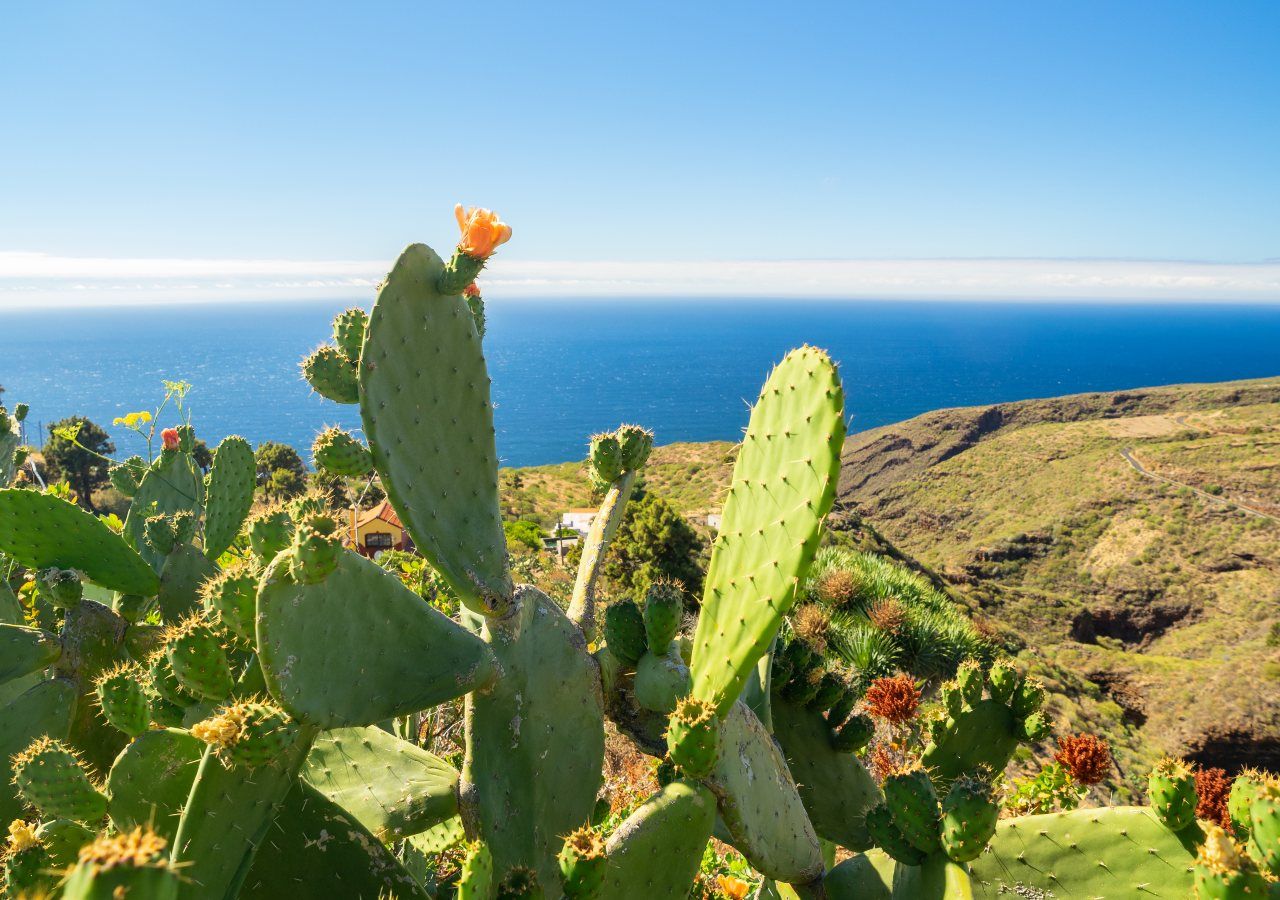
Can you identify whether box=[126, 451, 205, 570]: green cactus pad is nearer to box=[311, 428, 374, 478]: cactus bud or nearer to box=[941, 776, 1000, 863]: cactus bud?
box=[311, 428, 374, 478]: cactus bud

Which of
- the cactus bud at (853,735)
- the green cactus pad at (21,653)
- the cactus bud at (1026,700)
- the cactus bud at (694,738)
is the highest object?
the cactus bud at (694,738)

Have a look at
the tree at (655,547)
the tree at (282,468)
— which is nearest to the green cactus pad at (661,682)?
the tree at (655,547)

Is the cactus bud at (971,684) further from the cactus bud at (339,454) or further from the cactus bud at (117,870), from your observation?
the cactus bud at (117,870)

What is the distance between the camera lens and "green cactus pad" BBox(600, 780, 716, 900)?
4.92 feet

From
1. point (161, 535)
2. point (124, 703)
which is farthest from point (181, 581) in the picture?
point (124, 703)

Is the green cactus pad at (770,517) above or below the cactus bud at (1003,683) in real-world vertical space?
above

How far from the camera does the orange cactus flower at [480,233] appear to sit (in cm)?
190

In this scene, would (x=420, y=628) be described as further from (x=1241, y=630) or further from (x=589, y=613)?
(x=1241, y=630)

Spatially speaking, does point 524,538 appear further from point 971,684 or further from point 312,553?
point 312,553

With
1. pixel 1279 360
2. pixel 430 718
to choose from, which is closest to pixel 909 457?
pixel 430 718

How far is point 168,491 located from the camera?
386cm

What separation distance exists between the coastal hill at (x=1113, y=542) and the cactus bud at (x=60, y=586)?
3026 mm

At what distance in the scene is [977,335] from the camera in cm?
19838

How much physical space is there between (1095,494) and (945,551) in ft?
21.3
